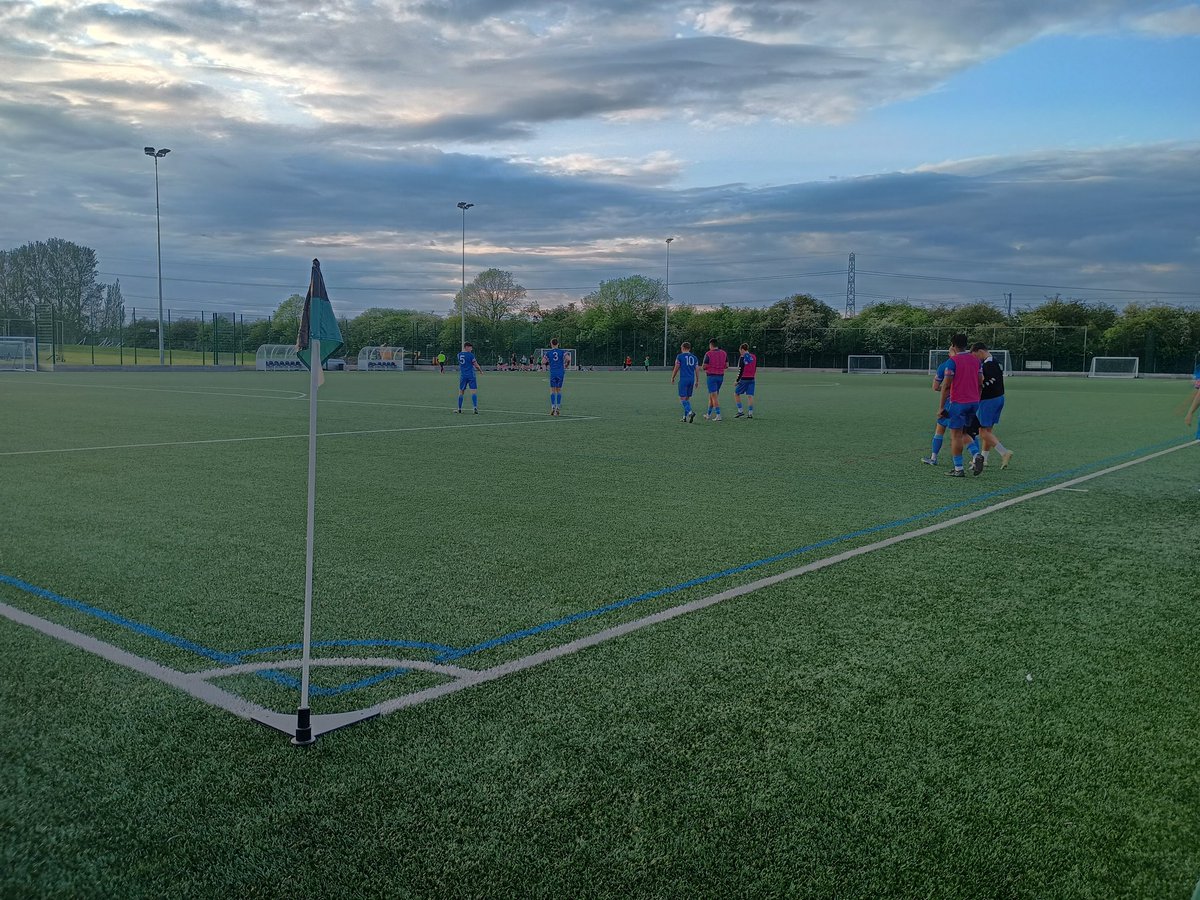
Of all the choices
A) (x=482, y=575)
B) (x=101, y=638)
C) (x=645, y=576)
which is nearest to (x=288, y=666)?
(x=101, y=638)

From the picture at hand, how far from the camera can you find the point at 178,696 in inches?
151

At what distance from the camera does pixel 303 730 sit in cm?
338

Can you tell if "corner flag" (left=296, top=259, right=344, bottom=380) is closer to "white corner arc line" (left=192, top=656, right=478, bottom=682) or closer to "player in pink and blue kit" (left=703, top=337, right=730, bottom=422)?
"white corner arc line" (left=192, top=656, right=478, bottom=682)

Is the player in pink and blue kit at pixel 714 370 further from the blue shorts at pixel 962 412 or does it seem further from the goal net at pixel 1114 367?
the goal net at pixel 1114 367

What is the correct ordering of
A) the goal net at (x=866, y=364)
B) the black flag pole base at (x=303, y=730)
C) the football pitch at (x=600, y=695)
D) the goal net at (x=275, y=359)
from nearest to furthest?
1. the football pitch at (x=600, y=695)
2. the black flag pole base at (x=303, y=730)
3. the goal net at (x=275, y=359)
4. the goal net at (x=866, y=364)

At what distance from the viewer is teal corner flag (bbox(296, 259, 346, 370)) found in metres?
3.72

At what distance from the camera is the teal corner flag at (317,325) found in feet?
12.2

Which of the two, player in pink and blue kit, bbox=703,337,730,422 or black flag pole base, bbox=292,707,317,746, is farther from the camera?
player in pink and blue kit, bbox=703,337,730,422

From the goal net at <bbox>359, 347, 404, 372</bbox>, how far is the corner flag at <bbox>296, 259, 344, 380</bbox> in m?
60.0

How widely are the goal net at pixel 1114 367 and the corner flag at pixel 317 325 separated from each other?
69.1 m

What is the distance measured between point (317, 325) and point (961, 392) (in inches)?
384

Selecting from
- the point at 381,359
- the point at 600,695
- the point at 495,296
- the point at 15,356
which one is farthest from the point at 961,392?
the point at 495,296

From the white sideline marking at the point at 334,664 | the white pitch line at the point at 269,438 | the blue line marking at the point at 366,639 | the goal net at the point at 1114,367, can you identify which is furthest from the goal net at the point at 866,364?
the white sideline marking at the point at 334,664

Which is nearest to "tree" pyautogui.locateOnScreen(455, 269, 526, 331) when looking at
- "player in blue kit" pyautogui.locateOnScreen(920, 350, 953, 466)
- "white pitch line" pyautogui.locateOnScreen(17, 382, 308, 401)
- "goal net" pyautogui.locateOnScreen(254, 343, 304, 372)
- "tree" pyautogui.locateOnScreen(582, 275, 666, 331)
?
"tree" pyautogui.locateOnScreen(582, 275, 666, 331)
